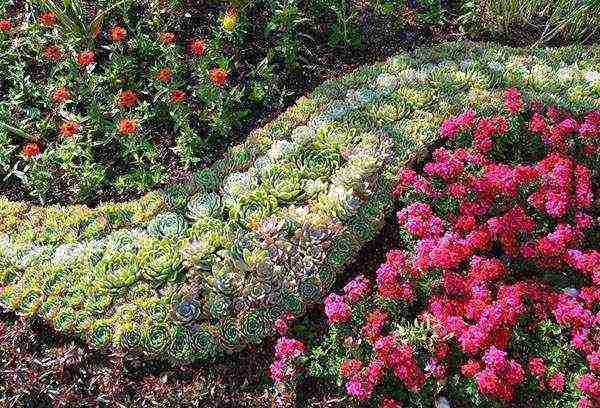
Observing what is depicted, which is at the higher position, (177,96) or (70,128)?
(70,128)

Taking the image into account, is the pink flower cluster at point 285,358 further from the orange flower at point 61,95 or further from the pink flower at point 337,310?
the orange flower at point 61,95

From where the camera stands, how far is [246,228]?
439 centimetres

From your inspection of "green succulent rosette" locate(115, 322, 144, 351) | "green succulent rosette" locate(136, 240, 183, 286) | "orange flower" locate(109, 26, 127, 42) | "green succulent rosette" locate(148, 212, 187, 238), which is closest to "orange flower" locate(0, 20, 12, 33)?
"orange flower" locate(109, 26, 127, 42)

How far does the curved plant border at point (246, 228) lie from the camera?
13.4 feet

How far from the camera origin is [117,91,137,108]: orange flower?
5.25 meters

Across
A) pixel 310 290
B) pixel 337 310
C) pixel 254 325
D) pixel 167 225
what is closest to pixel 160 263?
pixel 167 225

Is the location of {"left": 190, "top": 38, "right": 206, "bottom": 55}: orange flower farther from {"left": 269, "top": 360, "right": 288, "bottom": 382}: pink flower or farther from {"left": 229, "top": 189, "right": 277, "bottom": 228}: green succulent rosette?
{"left": 269, "top": 360, "right": 288, "bottom": 382}: pink flower

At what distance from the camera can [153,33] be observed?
5.87m

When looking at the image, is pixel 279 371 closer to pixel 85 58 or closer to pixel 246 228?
pixel 246 228

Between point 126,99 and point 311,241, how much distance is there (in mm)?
1982

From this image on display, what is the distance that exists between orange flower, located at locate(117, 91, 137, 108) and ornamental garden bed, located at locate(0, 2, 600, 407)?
0.02m

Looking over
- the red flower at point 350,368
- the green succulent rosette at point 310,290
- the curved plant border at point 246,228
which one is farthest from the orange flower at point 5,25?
the red flower at point 350,368

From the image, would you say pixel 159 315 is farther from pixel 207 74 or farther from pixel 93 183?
pixel 207 74

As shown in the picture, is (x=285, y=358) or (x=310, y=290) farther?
(x=310, y=290)
